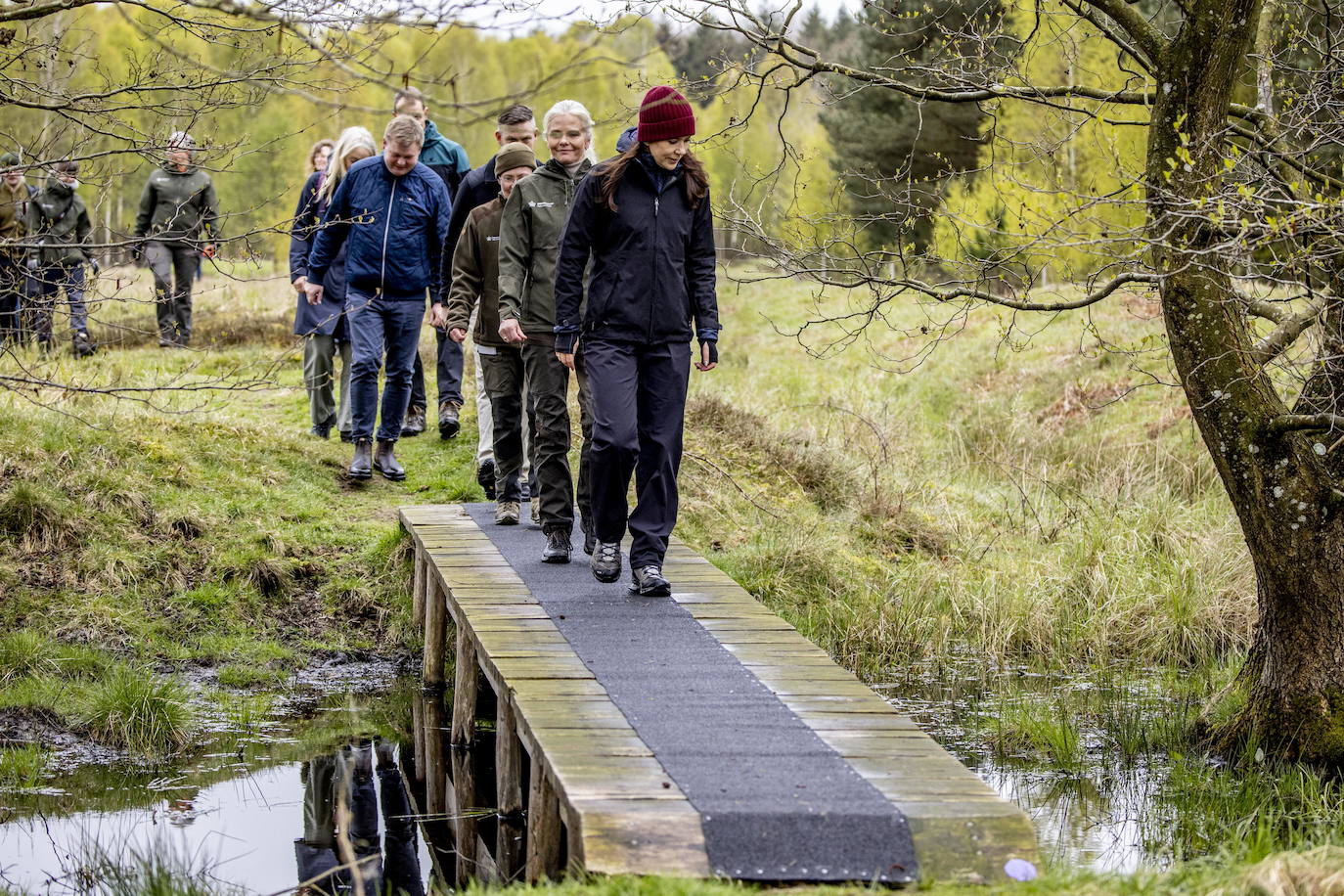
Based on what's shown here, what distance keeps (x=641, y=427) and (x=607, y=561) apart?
783mm

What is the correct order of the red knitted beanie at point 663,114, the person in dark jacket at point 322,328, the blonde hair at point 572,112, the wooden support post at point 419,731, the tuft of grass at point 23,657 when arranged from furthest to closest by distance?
the person in dark jacket at point 322,328 < the tuft of grass at point 23,657 < the blonde hair at point 572,112 < the wooden support post at point 419,731 < the red knitted beanie at point 663,114

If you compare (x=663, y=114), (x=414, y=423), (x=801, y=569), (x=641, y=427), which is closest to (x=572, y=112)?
(x=663, y=114)

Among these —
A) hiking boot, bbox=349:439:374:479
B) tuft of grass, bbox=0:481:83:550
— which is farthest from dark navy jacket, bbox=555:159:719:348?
hiking boot, bbox=349:439:374:479

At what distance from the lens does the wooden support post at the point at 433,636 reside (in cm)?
797

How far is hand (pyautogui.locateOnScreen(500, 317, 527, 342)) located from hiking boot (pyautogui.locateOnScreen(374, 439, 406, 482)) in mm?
3113

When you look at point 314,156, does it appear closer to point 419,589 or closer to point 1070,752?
point 419,589

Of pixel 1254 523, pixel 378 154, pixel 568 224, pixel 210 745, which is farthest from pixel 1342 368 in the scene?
pixel 378 154

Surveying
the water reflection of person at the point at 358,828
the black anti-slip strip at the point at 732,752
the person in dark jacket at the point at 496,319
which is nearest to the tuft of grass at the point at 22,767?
the water reflection of person at the point at 358,828

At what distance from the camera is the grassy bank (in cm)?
705

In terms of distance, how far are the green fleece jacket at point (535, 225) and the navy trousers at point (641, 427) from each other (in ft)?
3.22

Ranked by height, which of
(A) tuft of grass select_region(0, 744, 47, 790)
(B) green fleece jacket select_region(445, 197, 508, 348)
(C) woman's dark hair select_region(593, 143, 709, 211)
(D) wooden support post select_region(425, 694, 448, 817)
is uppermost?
(C) woman's dark hair select_region(593, 143, 709, 211)

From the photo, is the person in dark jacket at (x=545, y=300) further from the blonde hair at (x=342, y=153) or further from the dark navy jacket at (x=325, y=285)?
Result: the dark navy jacket at (x=325, y=285)

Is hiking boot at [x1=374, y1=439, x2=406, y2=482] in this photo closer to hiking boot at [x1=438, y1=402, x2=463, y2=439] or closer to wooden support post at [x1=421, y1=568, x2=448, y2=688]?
hiking boot at [x1=438, y1=402, x2=463, y2=439]

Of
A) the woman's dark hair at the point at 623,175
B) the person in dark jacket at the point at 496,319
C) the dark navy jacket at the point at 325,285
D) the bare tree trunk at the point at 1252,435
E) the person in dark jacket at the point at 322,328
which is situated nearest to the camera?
the bare tree trunk at the point at 1252,435
